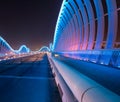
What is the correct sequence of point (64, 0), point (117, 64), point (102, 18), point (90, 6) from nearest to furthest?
point (117, 64) < point (102, 18) < point (90, 6) < point (64, 0)

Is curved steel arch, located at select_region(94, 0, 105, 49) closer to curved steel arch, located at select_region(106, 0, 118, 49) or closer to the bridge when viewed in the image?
the bridge

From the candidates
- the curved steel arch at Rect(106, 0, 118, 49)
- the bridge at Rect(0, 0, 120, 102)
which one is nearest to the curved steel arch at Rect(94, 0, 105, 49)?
the bridge at Rect(0, 0, 120, 102)

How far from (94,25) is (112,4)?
9.81 m

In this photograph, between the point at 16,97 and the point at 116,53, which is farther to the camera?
the point at 116,53

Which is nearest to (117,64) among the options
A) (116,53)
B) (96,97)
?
(116,53)

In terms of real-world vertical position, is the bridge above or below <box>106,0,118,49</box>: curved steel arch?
below

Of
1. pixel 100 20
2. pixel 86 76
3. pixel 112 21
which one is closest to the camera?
pixel 86 76

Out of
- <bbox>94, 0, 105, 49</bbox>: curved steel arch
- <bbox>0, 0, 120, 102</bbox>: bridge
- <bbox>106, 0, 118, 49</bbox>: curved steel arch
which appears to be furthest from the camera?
<bbox>94, 0, 105, 49</bbox>: curved steel arch

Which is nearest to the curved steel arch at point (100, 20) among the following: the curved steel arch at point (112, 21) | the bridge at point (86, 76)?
the bridge at point (86, 76)

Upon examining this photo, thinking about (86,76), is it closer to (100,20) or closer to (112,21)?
(112,21)

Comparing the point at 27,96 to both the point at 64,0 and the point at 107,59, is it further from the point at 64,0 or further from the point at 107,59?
the point at 64,0

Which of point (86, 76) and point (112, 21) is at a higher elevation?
point (112, 21)

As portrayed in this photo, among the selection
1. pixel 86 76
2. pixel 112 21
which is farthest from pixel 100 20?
pixel 86 76

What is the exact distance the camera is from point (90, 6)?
28203mm
